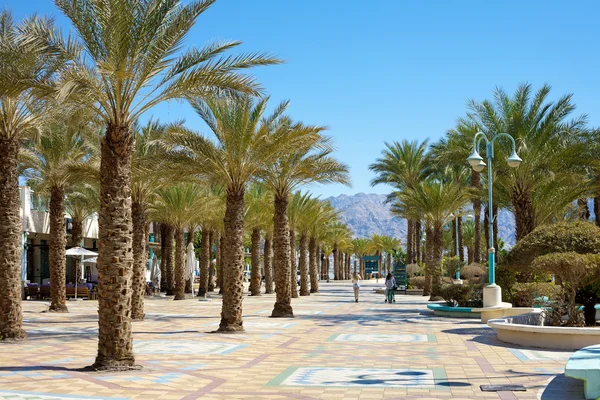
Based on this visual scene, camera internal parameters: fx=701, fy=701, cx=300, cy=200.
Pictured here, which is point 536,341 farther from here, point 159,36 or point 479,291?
point 479,291

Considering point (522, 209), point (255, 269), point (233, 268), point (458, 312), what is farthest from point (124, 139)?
point (255, 269)

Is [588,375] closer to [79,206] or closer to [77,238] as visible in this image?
[77,238]

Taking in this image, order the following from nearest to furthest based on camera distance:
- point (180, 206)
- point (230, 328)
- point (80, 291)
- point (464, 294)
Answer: point (230, 328), point (464, 294), point (80, 291), point (180, 206)

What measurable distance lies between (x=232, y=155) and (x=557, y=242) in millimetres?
8833

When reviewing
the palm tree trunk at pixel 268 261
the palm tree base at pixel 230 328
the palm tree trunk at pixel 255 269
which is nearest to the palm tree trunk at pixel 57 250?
the palm tree base at pixel 230 328

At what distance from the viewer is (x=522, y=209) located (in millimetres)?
26047

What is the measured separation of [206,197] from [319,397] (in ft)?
88.7

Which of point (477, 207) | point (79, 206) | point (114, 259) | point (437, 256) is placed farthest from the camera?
point (477, 207)

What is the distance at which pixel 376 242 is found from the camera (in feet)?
336

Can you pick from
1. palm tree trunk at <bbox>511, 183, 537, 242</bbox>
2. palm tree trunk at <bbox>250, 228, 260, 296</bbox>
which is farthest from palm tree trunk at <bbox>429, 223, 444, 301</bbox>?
palm tree trunk at <bbox>250, 228, 260, 296</bbox>

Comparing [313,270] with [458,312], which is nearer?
[458,312]

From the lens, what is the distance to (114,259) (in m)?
11.6

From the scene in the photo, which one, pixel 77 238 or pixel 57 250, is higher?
pixel 77 238

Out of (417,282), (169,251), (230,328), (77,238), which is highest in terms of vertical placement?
(77,238)
